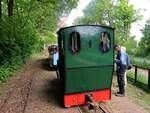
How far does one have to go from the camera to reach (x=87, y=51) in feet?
30.6

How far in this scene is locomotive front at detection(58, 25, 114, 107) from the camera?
30.0 feet

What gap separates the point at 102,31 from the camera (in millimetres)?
9484

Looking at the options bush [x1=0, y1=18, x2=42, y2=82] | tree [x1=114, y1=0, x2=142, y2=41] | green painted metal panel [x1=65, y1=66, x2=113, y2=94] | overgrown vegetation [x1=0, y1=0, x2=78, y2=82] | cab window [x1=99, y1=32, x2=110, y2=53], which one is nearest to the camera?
green painted metal panel [x1=65, y1=66, x2=113, y2=94]

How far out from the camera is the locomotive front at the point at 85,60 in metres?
9.15

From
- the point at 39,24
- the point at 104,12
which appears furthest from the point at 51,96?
the point at 39,24

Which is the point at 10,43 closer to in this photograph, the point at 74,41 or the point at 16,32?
the point at 16,32

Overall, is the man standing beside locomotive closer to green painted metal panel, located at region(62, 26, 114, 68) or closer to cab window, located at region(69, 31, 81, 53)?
green painted metal panel, located at region(62, 26, 114, 68)

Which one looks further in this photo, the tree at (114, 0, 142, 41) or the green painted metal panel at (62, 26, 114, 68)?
the tree at (114, 0, 142, 41)

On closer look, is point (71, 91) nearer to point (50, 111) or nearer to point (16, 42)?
point (50, 111)

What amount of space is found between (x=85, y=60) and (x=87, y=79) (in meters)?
0.65

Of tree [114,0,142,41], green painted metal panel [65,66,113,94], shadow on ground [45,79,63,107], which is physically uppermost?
tree [114,0,142,41]

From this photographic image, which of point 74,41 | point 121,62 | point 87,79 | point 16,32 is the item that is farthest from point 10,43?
point 74,41

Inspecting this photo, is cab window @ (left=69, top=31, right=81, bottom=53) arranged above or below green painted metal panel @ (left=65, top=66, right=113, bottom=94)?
above

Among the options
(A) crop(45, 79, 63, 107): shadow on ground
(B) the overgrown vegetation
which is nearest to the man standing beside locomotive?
(A) crop(45, 79, 63, 107): shadow on ground
